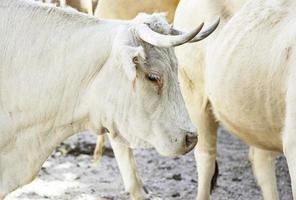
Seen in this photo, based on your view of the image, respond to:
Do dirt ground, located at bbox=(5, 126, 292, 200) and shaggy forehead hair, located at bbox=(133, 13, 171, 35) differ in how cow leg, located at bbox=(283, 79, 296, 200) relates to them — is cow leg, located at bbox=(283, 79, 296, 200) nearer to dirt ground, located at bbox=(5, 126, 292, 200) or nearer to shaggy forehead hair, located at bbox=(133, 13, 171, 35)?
shaggy forehead hair, located at bbox=(133, 13, 171, 35)

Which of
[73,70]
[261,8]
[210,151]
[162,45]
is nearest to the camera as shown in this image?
[162,45]

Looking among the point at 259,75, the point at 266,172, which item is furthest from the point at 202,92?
the point at 259,75

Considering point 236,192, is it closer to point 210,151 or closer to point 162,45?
point 210,151

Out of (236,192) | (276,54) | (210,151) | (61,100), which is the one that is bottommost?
(236,192)

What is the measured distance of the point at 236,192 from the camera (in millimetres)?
7387

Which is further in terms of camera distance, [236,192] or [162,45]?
[236,192]

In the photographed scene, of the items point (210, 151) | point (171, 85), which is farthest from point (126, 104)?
point (210, 151)

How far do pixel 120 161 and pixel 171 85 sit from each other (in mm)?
2282

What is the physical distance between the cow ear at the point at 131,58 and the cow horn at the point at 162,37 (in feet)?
0.23

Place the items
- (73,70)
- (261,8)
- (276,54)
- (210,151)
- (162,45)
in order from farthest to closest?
(210,151)
(261,8)
(276,54)
(73,70)
(162,45)

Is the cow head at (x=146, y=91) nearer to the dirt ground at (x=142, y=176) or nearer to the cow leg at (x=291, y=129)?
the cow leg at (x=291, y=129)

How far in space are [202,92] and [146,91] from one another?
1933mm

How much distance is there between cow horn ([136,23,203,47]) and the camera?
406cm

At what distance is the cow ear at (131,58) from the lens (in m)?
4.21
